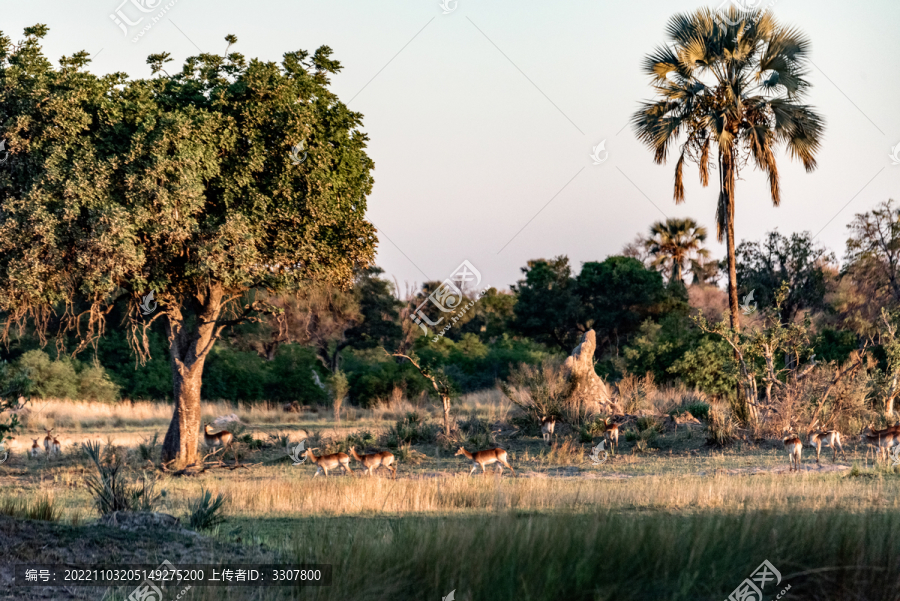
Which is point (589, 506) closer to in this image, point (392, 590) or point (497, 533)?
point (497, 533)

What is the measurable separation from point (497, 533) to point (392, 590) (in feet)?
3.29

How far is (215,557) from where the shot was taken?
302 inches

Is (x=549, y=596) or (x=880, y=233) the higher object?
(x=880, y=233)

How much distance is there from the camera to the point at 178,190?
14578 mm

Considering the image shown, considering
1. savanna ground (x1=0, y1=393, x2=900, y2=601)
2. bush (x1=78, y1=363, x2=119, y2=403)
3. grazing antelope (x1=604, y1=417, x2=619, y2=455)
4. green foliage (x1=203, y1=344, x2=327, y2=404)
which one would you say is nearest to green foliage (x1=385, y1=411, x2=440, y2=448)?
savanna ground (x1=0, y1=393, x2=900, y2=601)

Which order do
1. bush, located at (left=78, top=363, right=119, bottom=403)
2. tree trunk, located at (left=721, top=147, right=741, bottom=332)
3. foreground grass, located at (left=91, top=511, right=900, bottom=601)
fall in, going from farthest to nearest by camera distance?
bush, located at (left=78, top=363, right=119, bottom=403) → tree trunk, located at (left=721, top=147, right=741, bottom=332) → foreground grass, located at (left=91, top=511, right=900, bottom=601)

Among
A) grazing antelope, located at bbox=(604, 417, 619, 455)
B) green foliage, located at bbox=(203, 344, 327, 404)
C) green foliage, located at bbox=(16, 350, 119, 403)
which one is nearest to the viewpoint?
grazing antelope, located at bbox=(604, 417, 619, 455)

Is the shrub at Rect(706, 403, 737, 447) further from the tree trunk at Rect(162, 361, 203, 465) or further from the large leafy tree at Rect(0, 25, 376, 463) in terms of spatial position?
the tree trunk at Rect(162, 361, 203, 465)

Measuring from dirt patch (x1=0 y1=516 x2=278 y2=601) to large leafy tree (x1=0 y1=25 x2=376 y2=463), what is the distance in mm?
7189

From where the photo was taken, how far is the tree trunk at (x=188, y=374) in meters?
17.2

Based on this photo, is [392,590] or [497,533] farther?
[497,533]

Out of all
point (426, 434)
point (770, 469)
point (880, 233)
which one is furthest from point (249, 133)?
point (880, 233)

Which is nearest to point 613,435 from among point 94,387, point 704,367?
point 704,367

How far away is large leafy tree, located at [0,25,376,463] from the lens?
14.5 meters
